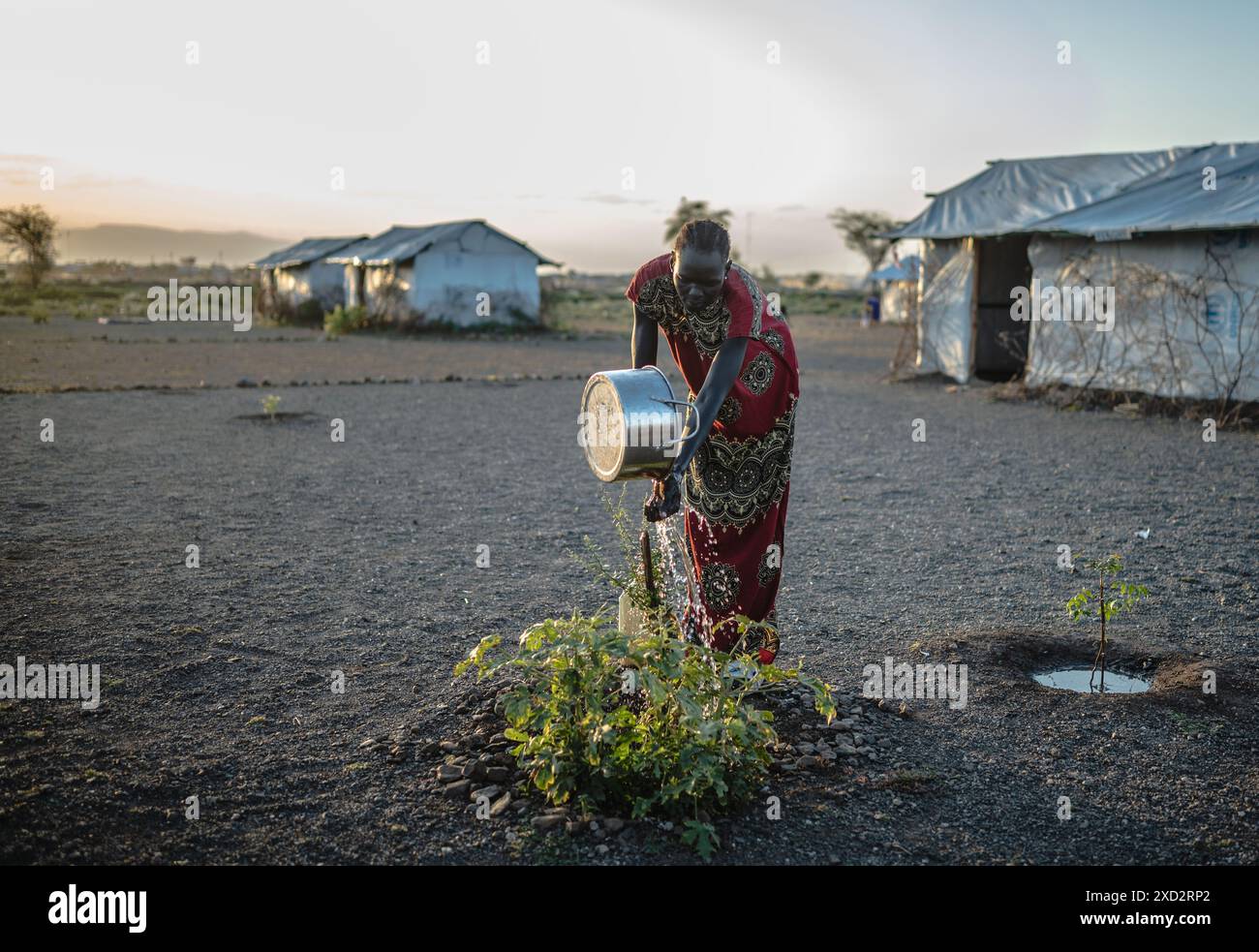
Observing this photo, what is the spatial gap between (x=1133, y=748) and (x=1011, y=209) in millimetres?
13971

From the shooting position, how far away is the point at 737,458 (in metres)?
3.67

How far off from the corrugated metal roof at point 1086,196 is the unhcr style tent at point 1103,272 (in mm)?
31

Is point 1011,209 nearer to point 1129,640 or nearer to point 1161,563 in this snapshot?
point 1161,563

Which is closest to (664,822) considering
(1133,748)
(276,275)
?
(1133,748)

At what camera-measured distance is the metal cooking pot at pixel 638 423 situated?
3.26 m

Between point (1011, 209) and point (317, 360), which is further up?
point (1011, 209)

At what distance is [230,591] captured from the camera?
17.6 ft

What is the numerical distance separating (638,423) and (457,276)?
27802mm

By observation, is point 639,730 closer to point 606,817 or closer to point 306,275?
point 606,817

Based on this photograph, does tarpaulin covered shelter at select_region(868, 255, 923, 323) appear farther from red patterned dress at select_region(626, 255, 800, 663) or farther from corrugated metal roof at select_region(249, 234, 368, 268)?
corrugated metal roof at select_region(249, 234, 368, 268)

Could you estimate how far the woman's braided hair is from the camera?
324 centimetres

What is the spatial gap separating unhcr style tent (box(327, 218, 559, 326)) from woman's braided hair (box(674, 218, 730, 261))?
25.8 m

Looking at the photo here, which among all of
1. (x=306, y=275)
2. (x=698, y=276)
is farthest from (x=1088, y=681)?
(x=306, y=275)
